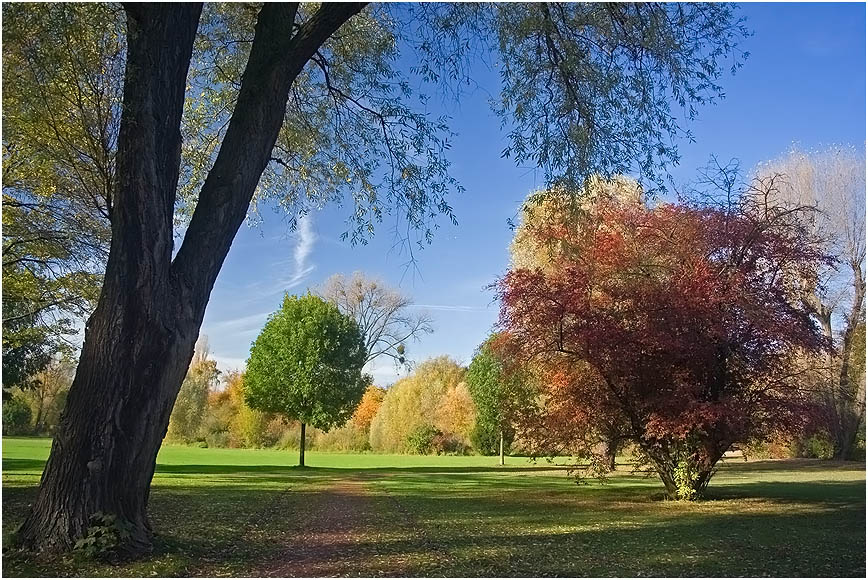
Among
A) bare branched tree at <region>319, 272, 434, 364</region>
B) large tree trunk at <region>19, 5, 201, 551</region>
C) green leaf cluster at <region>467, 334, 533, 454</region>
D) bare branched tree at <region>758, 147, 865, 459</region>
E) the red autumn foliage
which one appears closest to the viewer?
large tree trunk at <region>19, 5, 201, 551</region>

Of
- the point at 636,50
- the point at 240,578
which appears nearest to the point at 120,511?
the point at 240,578

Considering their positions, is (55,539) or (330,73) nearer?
(55,539)

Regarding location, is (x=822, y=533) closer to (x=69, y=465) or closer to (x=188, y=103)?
(x=69, y=465)

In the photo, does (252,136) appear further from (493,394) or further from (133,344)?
(493,394)

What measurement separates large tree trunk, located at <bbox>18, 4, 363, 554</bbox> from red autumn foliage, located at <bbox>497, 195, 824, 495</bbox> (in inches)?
289

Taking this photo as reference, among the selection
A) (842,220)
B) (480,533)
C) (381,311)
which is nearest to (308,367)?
(381,311)

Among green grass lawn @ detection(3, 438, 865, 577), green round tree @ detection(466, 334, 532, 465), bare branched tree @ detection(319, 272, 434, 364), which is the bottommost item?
green grass lawn @ detection(3, 438, 865, 577)

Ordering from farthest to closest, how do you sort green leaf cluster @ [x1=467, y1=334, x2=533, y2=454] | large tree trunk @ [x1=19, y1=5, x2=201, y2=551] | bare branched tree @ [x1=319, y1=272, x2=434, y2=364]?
bare branched tree @ [x1=319, y1=272, x2=434, y2=364] → green leaf cluster @ [x1=467, y1=334, x2=533, y2=454] → large tree trunk @ [x1=19, y1=5, x2=201, y2=551]

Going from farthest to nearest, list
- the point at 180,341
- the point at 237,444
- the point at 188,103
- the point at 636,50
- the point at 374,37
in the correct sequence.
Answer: the point at 237,444 → the point at 188,103 → the point at 374,37 → the point at 636,50 → the point at 180,341

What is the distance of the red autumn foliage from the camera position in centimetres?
1270

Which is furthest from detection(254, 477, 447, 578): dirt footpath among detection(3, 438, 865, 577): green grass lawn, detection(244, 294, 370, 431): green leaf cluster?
detection(244, 294, 370, 431): green leaf cluster

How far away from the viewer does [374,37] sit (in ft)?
33.1

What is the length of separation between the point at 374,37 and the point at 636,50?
3.90 meters

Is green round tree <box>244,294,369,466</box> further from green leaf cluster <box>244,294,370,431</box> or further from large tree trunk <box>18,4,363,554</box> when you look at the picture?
large tree trunk <box>18,4,363,554</box>
